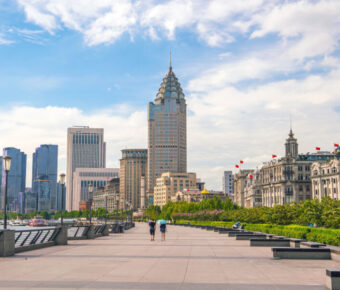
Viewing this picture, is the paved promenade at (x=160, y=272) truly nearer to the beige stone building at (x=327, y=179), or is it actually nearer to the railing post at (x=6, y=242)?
the railing post at (x=6, y=242)

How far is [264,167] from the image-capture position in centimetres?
15350

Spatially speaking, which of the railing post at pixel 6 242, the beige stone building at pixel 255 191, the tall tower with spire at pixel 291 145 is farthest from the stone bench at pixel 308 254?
the beige stone building at pixel 255 191

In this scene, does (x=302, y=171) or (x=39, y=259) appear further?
(x=302, y=171)

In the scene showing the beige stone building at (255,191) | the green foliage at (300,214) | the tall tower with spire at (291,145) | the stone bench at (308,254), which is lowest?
the stone bench at (308,254)

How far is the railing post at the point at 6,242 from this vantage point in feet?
79.8

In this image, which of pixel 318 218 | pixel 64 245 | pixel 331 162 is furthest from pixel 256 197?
pixel 64 245

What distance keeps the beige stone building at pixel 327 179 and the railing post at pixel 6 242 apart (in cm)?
9775

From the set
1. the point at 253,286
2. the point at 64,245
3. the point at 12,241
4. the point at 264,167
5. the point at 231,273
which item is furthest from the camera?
the point at 264,167

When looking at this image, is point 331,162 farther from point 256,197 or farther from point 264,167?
point 256,197

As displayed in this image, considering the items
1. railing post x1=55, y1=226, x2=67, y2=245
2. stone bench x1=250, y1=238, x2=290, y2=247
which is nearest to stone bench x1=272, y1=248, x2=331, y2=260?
stone bench x1=250, y1=238, x2=290, y2=247

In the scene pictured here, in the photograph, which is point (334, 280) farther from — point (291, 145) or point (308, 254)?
point (291, 145)

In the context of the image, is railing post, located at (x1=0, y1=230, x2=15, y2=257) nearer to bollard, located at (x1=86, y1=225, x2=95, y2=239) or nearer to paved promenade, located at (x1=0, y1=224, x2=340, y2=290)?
paved promenade, located at (x1=0, y1=224, x2=340, y2=290)

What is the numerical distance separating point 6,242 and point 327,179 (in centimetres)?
10644

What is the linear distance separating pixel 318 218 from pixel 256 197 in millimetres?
119587
